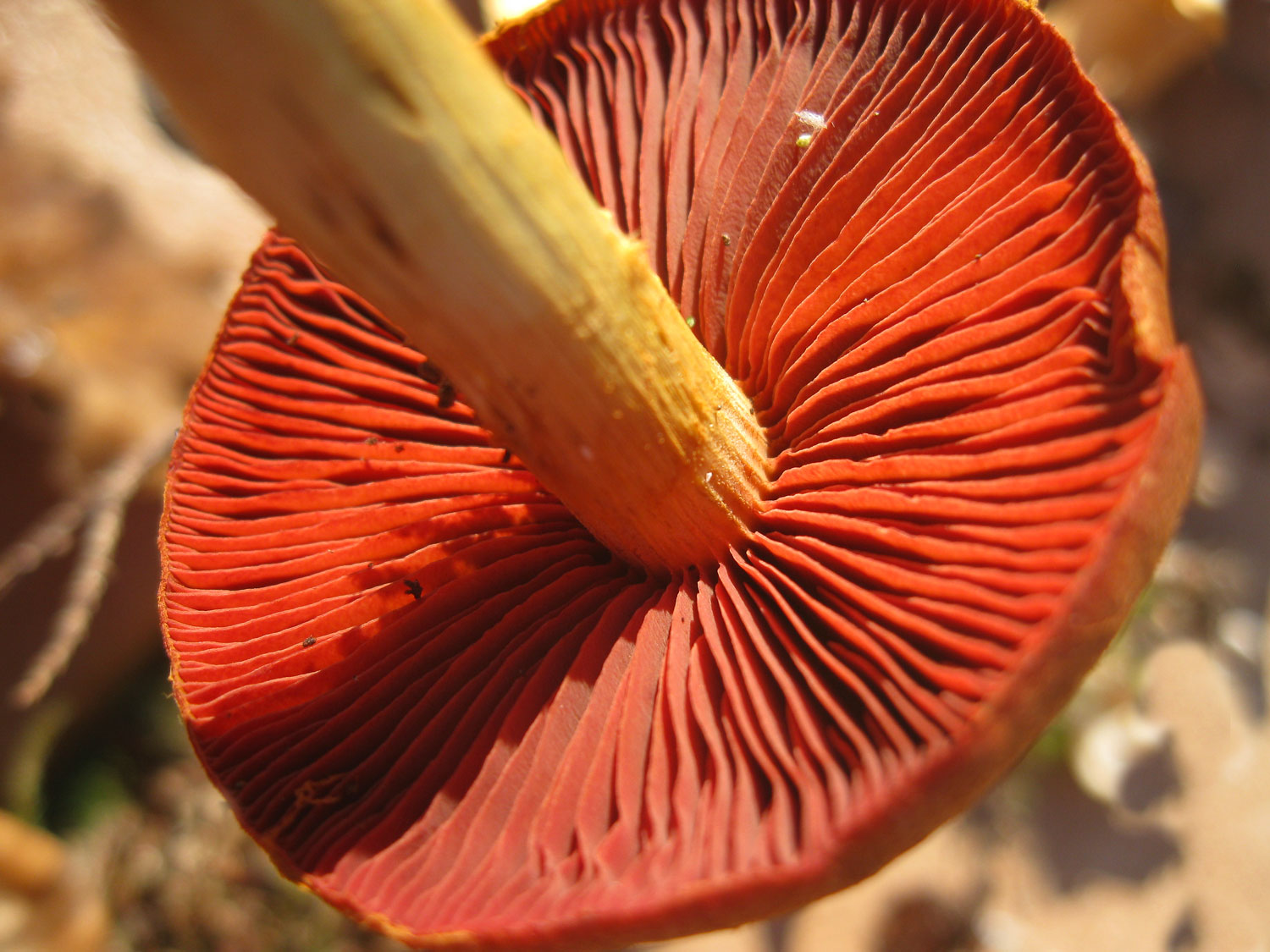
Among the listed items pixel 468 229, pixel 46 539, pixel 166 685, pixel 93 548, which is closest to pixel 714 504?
pixel 468 229

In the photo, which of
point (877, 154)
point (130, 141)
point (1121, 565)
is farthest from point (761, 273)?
point (130, 141)

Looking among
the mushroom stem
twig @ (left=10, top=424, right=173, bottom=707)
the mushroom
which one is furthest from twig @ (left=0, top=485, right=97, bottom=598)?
the mushroom stem

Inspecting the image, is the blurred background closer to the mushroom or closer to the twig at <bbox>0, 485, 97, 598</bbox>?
the twig at <bbox>0, 485, 97, 598</bbox>

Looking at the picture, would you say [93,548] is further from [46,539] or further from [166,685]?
[166,685]

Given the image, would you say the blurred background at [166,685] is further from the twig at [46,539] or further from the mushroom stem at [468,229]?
the mushroom stem at [468,229]

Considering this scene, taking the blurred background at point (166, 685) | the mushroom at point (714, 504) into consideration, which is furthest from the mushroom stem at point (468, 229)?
the blurred background at point (166, 685)
